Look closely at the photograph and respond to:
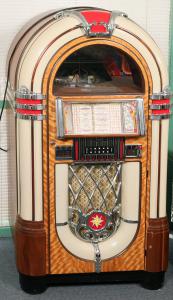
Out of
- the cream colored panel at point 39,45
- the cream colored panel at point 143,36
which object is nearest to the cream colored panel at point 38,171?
the cream colored panel at point 39,45

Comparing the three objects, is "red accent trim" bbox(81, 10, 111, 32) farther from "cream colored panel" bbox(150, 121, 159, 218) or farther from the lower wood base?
A: the lower wood base

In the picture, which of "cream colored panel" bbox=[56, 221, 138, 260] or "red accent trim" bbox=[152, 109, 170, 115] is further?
"cream colored panel" bbox=[56, 221, 138, 260]

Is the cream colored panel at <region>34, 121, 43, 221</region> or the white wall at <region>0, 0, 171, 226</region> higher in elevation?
the white wall at <region>0, 0, 171, 226</region>

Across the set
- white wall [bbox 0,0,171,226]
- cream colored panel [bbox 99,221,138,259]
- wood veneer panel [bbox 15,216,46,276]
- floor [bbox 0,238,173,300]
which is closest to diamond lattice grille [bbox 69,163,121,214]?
cream colored panel [bbox 99,221,138,259]

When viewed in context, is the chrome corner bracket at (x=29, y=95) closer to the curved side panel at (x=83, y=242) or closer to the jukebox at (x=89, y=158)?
the jukebox at (x=89, y=158)

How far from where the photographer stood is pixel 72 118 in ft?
9.32

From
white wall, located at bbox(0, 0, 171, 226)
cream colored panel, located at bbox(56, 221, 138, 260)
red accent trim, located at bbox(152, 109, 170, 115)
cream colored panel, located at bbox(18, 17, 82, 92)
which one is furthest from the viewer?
white wall, located at bbox(0, 0, 171, 226)

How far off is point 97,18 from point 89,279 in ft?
4.59

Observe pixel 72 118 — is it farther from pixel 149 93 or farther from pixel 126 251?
pixel 126 251

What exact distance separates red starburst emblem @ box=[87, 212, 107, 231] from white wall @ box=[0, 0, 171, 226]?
3.23 feet

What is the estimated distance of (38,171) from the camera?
2.90 metres

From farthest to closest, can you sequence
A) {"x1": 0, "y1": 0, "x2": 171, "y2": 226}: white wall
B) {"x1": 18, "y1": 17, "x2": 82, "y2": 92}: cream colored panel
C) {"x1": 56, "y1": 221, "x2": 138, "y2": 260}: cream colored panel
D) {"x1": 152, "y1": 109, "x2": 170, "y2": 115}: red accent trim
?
1. {"x1": 0, "y1": 0, "x2": 171, "y2": 226}: white wall
2. {"x1": 56, "y1": 221, "x2": 138, "y2": 260}: cream colored panel
3. {"x1": 152, "y1": 109, "x2": 170, "y2": 115}: red accent trim
4. {"x1": 18, "y1": 17, "x2": 82, "y2": 92}: cream colored panel

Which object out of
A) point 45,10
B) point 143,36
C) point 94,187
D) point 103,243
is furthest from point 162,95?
point 45,10

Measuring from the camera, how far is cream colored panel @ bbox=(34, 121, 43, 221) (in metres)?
2.85
